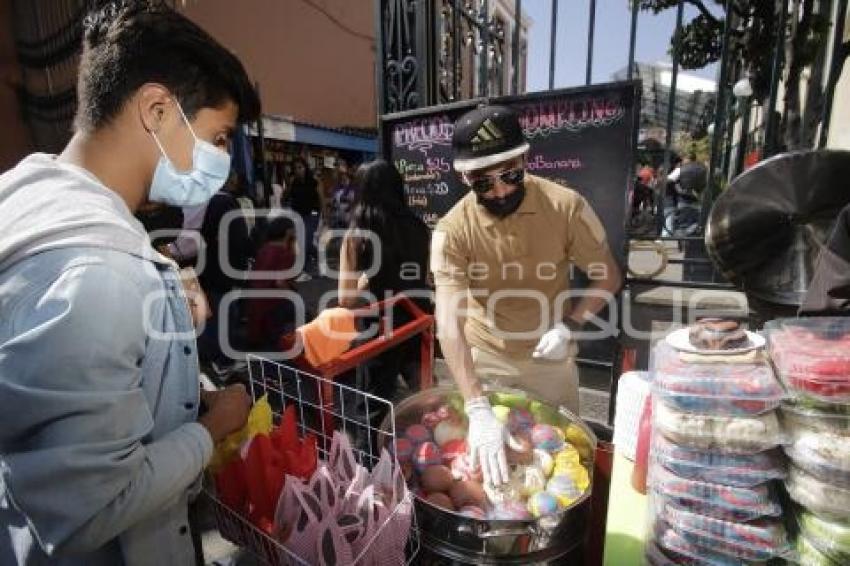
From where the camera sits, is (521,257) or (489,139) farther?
(521,257)

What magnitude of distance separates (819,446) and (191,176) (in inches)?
59.6

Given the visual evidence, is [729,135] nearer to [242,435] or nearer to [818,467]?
[818,467]

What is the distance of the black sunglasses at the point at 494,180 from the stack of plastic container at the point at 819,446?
4.24ft

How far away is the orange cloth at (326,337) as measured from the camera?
1813mm

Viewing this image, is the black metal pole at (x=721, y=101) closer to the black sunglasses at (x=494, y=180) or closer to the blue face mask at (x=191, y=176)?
the black sunglasses at (x=494, y=180)

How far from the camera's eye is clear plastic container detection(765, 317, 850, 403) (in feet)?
2.81

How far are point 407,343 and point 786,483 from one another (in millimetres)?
2049

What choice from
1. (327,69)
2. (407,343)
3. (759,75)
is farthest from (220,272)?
(327,69)

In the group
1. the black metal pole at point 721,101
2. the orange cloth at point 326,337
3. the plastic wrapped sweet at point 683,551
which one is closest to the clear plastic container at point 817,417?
the plastic wrapped sweet at point 683,551

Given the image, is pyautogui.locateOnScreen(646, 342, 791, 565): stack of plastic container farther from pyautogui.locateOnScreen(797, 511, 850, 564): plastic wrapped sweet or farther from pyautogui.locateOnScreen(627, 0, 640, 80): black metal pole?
pyautogui.locateOnScreen(627, 0, 640, 80): black metal pole

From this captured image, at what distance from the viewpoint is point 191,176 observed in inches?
49.2

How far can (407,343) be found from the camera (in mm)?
2809

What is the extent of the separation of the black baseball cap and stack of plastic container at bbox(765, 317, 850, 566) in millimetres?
1283

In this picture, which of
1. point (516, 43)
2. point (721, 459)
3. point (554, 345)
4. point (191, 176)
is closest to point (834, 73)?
point (516, 43)
